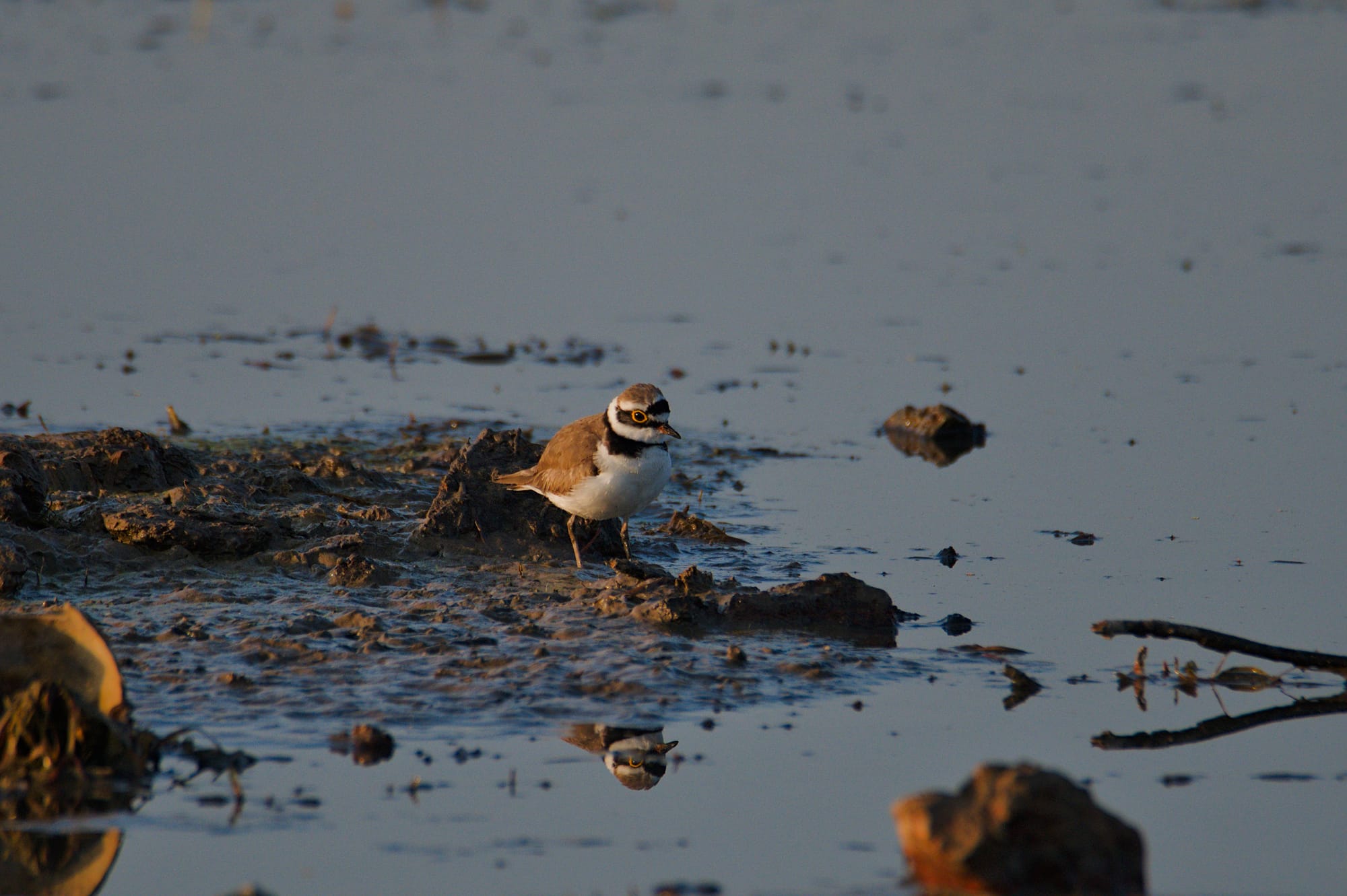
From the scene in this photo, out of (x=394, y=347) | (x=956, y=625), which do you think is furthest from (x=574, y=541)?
(x=394, y=347)

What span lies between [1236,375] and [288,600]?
7.65 m

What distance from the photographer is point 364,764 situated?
19.2 feet

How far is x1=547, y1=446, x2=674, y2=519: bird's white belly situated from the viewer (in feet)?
27.1

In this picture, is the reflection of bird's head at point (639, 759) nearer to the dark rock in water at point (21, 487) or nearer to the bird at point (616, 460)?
the bird at point (616, 460)

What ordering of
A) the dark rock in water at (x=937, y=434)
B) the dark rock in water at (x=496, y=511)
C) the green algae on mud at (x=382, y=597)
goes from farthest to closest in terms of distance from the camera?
the dark rock in water at (x=937, y=434)
the dark rock in water at (x=496, y=511)
the green algae on mud at (x=382, y=597)

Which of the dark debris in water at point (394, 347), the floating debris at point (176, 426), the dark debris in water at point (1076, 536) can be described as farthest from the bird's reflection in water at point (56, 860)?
the dark debris in water at point (394, 347)

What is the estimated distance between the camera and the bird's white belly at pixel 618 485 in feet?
27.1

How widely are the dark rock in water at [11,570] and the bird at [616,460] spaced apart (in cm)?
273

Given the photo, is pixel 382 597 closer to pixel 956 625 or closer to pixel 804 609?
pixel 804 609

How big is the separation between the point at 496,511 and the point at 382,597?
50.5 inches

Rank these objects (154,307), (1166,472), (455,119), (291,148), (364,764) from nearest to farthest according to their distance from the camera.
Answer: (364,764) < (1166,472) < (154,307) < (291,148) < (455,119)

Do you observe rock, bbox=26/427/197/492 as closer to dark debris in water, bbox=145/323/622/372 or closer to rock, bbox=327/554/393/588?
rock, bbox=327/554/393/588

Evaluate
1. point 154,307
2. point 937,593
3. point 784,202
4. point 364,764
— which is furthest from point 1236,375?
point 154,307

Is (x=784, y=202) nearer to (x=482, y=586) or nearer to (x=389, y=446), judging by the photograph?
(x=389, y=446)
